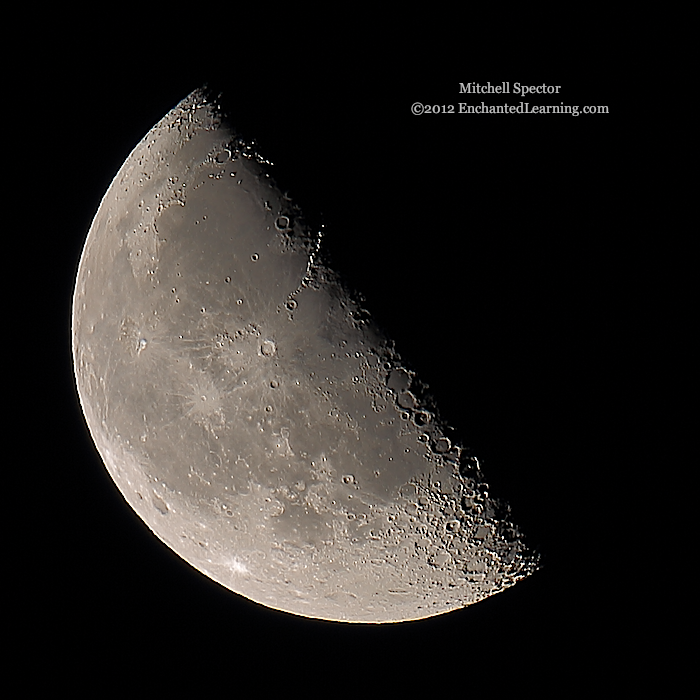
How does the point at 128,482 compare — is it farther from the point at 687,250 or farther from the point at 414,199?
the point at 687,250

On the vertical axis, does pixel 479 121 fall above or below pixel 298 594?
above

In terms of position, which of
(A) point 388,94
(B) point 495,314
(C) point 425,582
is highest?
(A) point 388,94

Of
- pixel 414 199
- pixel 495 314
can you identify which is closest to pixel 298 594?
pixel 495 314

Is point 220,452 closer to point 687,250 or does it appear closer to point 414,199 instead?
point 414,199

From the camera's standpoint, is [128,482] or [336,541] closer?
[336,541]

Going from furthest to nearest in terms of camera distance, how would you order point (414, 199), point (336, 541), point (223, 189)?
point (336, 541) < point (223, 189) < point (414, 199)

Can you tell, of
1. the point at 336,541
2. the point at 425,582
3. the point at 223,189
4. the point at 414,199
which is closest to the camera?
the point at 414,199
